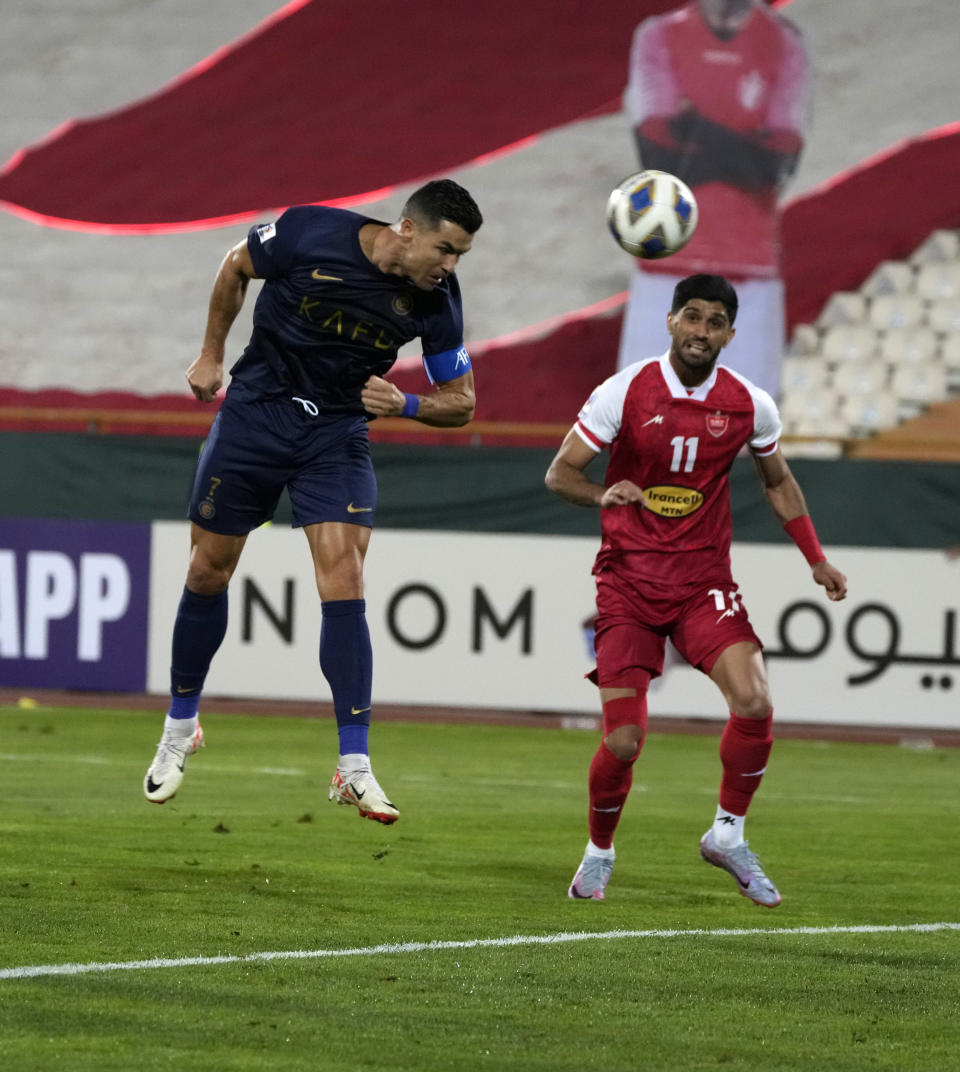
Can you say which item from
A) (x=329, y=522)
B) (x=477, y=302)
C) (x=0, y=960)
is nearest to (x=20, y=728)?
(x=329, y=522)

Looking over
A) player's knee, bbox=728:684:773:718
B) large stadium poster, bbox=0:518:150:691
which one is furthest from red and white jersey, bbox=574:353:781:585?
large stadium poster, bbox=0:518:150:691

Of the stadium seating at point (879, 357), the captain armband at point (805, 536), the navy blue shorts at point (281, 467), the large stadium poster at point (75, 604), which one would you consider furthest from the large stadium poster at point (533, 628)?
the navy blue shorts at point (281, 467)

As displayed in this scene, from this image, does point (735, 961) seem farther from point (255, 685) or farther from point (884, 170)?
point (884, 170)

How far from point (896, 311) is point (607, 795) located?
14.8 m

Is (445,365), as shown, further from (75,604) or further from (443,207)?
(75,604)

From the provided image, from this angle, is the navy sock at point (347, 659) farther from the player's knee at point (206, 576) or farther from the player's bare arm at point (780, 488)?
the player's bare arm at point (780, 488)

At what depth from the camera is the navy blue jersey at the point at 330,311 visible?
6.54 m

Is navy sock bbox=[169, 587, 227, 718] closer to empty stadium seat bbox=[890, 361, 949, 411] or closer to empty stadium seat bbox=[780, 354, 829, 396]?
empty stadium seat bbox=[780, 354, 829, 396]

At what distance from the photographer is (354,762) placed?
639 centimetres

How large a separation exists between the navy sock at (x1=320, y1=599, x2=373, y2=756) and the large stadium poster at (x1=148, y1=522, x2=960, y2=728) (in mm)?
7059

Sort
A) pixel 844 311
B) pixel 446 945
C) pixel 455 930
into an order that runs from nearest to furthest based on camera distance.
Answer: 1. pixel 446 945
2. pixel 455 930
3. pixel 844 311

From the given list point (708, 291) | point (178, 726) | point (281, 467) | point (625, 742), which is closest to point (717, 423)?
point (708, 291)

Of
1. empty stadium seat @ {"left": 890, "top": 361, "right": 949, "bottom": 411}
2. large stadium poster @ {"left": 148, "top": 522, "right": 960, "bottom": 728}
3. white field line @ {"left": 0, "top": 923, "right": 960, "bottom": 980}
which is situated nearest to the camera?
white field line @ {"left": 0, "top": 923, "right": 960, "bottom": 980}

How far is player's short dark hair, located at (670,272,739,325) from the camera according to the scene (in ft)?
22.0
